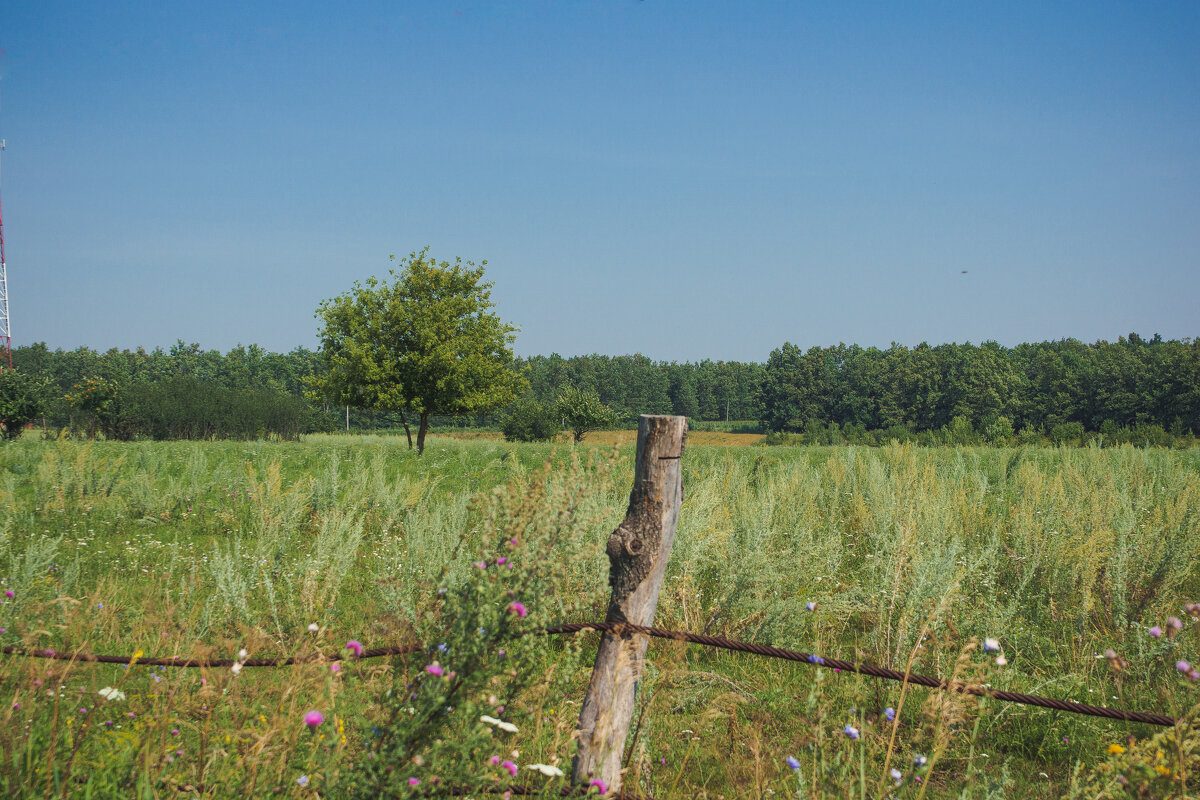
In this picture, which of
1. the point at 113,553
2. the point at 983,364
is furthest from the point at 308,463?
the point at 983,364

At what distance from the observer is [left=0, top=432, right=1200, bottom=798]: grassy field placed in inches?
75.3

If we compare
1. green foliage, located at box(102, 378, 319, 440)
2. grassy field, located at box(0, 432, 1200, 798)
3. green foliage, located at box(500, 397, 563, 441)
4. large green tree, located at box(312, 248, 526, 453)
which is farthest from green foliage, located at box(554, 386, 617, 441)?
grassy field, located at box(0, 432, 1200, 798)

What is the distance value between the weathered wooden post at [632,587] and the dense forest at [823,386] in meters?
24.2

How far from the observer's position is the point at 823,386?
91.6 m

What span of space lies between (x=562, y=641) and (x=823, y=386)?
92.5 metres

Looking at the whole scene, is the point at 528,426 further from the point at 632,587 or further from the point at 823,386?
the point at 823,386

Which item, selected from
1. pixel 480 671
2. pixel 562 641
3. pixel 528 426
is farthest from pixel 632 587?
pixel 528 426

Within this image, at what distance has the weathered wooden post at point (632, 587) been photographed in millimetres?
2041

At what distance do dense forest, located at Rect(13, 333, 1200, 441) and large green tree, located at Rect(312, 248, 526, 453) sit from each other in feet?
15.1

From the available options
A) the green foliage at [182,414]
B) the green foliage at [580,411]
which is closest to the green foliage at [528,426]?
the green foliage at [580,411]

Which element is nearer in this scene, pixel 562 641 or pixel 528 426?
pixel 562 641

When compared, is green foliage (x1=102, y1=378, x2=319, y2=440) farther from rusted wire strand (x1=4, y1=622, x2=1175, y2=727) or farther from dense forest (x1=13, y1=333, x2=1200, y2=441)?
rusted wire strand (x1=4, y1=622, x2=1175, y2=727)

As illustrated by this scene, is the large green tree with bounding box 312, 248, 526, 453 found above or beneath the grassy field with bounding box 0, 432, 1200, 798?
above

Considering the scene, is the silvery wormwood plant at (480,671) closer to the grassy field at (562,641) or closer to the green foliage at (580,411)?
the grassy field at (562,641)
